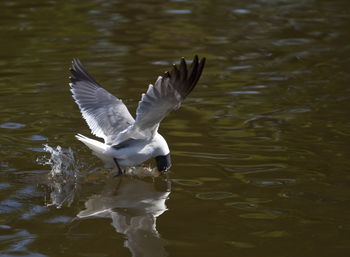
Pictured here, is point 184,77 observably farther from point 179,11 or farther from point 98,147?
point 179,11

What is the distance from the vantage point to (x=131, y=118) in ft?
24.9

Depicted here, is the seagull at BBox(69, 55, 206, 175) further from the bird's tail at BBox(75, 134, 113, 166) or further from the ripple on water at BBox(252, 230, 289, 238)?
the ripple on water at BBox(252, 230, 289, 238)

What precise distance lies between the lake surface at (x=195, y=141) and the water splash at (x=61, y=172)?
0.02 metres

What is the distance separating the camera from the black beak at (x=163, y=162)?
7270mm

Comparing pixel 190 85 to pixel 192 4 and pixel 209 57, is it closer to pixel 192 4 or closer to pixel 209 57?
pixel 209 57

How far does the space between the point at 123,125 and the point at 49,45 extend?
6.02 meters

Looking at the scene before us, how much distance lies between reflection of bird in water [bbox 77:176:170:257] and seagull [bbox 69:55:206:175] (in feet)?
0.78

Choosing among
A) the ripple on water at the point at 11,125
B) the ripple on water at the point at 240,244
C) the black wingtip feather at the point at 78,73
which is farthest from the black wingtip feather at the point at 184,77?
the ripple on water at the point at 11,125

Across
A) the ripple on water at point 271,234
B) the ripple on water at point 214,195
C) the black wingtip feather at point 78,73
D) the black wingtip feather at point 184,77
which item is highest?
the black wingtip feather at point 184,77

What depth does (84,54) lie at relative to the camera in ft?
40.3

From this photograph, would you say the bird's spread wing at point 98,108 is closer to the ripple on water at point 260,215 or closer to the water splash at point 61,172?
the water splash at point 61,172

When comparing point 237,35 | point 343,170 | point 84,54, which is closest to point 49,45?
point 84,54

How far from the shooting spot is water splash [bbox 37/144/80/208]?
7202mm

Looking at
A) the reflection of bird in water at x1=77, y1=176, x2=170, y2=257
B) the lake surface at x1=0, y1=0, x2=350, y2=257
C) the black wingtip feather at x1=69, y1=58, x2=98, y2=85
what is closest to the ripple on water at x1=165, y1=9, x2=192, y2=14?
the lake surface at x1=0, y1=0, x2=350, y2=257
